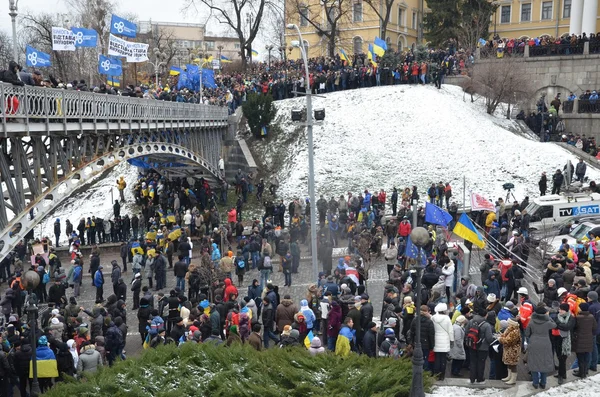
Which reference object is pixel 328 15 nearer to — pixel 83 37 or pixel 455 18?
pixel 455 18

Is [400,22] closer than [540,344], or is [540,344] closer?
[540,344]

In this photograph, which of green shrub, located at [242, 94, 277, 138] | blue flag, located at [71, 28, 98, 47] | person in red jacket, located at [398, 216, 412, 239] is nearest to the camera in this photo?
blue flag, located at [71, 28, 98, 47]

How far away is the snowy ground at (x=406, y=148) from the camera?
34.7 meters

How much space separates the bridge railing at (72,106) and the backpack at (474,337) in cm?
1102

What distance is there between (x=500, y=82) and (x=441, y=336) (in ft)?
99.4

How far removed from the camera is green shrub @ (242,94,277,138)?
40156 mm

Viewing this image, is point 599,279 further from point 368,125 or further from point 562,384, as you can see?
point 368,125

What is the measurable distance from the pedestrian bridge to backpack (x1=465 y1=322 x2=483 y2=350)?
10.7 metres

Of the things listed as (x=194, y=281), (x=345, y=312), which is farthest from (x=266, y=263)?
(x=345, y=312)

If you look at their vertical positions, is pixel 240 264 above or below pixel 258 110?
below

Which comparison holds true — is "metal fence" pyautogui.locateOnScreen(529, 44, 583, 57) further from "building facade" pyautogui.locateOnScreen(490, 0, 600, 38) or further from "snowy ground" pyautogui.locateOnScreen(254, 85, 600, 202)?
"building facade" pyautogui.locateOnScreen(490, 0, 600, 38)

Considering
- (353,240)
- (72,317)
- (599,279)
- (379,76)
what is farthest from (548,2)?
(72,317)

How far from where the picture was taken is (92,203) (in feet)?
132

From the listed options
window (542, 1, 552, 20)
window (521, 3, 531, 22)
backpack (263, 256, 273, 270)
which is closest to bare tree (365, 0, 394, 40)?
window (521, 3, 531, 22)
